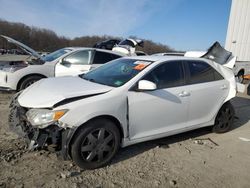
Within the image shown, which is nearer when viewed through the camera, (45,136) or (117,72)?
(45,136)

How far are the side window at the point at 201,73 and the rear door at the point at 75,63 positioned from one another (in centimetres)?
386

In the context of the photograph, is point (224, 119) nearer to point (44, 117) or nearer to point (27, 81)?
point (44, 117)

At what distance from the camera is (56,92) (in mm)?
3617

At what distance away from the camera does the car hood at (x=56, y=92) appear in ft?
11.3

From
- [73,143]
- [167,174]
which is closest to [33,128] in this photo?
[73,143]

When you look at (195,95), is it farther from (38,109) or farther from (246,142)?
(38,109)

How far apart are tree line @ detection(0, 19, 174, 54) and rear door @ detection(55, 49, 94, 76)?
77.7 feet

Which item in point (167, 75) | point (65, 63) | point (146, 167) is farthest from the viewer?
point (65, 63)

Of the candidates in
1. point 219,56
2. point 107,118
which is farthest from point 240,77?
point 107,118

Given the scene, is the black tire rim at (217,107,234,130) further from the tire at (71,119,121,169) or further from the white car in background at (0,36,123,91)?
the white car in background at (0,36,123,91)

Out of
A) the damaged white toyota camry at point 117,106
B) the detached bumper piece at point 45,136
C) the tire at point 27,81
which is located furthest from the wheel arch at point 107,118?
the tire at point 27,81

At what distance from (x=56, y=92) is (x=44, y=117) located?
1.40 ft

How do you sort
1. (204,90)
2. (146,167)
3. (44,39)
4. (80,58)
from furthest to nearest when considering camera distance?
(44,39), (80,58), (204,90), (146,167)

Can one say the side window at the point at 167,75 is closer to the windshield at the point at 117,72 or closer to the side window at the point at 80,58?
the windshield at the point at 117,72
